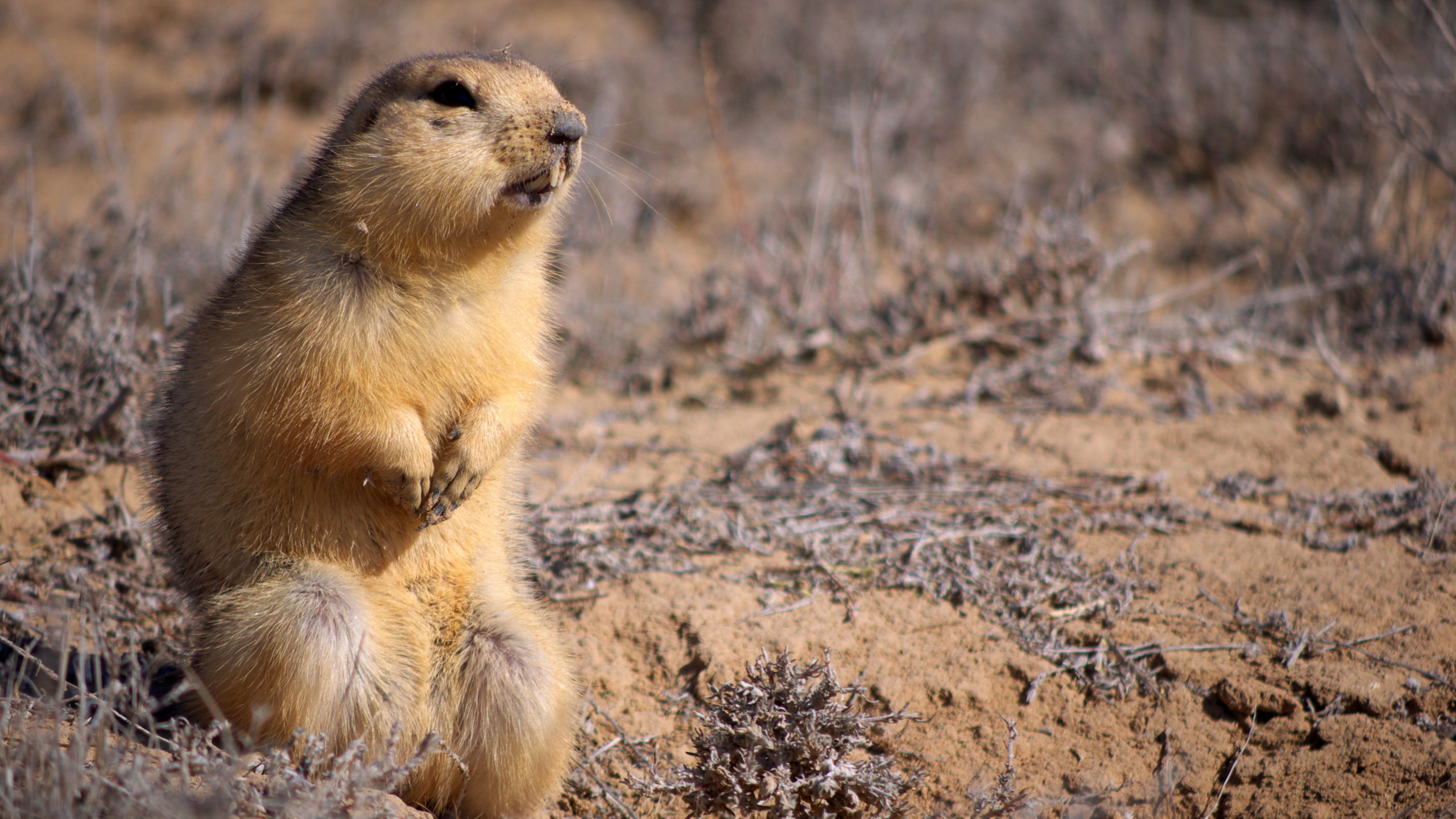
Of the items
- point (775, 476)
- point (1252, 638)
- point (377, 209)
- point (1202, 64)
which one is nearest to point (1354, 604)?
point (1252, 638)

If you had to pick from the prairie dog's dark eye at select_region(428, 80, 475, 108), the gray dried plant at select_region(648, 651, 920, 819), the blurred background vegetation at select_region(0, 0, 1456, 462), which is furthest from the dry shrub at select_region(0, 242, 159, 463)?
the gray dried plant at select_region(648, 651, 920, 819)

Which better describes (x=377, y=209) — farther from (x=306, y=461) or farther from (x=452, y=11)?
(x=452, y=11)

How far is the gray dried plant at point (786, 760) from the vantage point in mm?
3127

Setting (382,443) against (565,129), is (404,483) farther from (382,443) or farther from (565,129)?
(565,129)

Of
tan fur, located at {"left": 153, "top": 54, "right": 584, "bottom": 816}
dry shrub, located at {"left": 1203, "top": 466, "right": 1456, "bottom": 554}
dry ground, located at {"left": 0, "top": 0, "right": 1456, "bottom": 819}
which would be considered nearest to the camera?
tan fur, located at {"left": 153, "top": 54, "right": 584, "bottom": 816}

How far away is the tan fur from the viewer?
3.10 metres

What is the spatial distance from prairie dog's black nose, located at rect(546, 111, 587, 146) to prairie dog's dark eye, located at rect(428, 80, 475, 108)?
258 millimetres

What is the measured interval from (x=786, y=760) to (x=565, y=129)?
2.02 meters

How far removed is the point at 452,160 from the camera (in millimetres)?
3168

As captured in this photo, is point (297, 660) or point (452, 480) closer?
point (297, 660)

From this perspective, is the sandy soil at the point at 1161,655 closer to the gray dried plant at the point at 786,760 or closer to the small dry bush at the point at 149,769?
the gray dried plant at the point at 786,760

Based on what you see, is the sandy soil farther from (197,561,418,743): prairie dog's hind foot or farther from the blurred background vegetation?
the blurred background vegetation

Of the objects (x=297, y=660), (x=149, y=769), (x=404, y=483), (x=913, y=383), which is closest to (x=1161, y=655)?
(x=913, y=383)

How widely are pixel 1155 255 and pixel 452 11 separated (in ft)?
22.4
